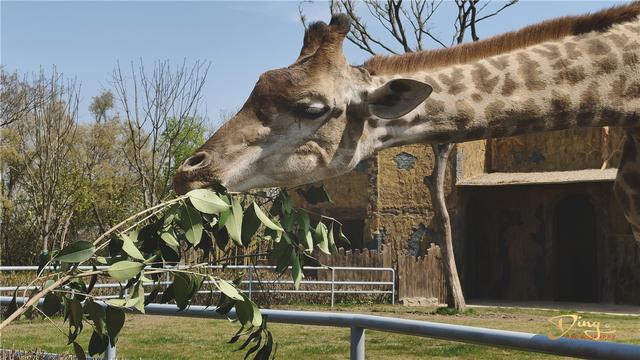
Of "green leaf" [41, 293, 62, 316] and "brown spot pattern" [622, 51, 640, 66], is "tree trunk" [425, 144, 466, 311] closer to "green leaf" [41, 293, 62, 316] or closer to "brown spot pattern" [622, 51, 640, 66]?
"brown spot pattern" [622, 51, 640, 66]

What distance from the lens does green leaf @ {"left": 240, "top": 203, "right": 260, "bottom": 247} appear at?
116 inches

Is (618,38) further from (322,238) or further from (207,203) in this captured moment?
(207,203)

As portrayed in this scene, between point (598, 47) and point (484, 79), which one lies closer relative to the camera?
point (484, 79)

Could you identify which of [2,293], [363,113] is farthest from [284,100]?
[2,293]

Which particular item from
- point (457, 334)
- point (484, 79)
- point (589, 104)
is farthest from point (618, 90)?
point (457, 334)

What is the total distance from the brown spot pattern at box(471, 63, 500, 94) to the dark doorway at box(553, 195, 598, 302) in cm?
1737

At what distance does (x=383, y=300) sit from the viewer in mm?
18906

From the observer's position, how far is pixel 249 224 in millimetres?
2979

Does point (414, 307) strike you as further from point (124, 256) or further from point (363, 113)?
point (124, 256)

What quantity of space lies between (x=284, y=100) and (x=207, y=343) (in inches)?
305

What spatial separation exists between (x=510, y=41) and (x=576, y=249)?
17894 millimetres

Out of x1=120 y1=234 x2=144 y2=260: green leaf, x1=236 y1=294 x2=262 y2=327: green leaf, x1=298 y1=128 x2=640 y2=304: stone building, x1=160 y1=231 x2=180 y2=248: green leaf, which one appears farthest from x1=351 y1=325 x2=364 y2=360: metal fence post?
x1=298 y1=128 x2=640 y2=304: stone building

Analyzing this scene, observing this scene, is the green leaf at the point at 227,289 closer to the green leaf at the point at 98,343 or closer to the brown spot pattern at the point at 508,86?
the green leaf at the point at 98,343

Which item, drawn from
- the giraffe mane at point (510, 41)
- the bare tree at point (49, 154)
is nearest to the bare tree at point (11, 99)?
the bare tree at point (49, 154)
